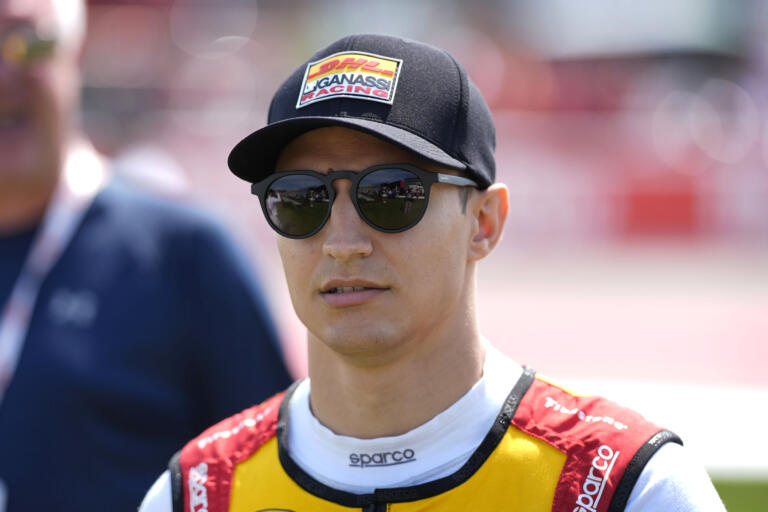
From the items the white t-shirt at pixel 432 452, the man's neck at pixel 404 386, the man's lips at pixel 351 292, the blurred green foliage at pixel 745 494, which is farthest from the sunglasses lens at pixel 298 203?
the blurred green foliage at pixel 745 494

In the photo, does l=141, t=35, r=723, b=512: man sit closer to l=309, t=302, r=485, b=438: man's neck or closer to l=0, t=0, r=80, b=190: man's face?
l=309, t=302, r=485, b=438: man's neck

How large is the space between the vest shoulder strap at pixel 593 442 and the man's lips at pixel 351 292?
38 cm

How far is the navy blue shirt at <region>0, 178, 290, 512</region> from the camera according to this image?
2.85 metres

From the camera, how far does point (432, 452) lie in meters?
2.02

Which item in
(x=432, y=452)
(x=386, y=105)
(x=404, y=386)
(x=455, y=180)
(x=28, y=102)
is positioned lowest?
(x=432, y=452)

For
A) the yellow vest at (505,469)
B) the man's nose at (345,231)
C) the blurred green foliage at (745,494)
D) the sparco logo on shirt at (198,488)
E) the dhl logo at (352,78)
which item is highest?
the dhl logo at (352,78)

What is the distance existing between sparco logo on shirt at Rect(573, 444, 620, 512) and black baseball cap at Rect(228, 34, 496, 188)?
1.81 feet

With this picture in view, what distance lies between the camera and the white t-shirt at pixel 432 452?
1893 mm

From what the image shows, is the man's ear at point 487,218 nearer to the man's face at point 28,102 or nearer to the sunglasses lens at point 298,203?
the sunglasses lens at point 298,203

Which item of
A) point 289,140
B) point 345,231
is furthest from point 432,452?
point 289,140

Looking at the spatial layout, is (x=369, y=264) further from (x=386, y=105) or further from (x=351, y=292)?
(x=386, y=105)

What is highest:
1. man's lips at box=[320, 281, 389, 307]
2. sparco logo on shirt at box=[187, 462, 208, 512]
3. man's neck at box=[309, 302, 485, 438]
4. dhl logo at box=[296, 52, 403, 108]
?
dhl logo at box=[296, 52, 403, 108]

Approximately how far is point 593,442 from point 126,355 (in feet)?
4.91

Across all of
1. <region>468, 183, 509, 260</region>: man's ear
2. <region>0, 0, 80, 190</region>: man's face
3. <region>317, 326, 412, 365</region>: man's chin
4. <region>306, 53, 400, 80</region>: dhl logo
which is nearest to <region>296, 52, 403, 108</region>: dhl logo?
<region>306, 53, 400, 80</region>: dhl logo
